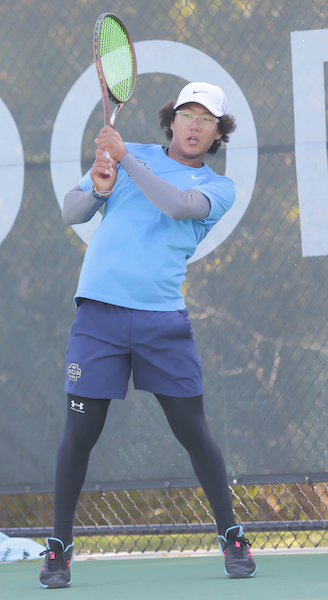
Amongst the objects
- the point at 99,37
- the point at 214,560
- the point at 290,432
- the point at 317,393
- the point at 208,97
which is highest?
the point at 99,37

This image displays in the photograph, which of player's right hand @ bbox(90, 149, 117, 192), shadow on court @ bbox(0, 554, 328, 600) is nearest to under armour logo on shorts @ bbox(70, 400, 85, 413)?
shadow on court @ bbox(0, 554, 328, 600)

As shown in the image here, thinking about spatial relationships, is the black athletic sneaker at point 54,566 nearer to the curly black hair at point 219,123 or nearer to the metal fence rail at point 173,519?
the metal fence rail at point 173,519

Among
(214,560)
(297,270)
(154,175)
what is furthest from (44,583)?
(297,270)

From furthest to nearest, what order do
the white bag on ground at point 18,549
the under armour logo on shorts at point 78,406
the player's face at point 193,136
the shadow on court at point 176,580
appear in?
the white bag on ground at point 18,549 < the player's face at point 193,136 < the under armour logo on shorts at point 78,406 < the shadow on court at point 176,580

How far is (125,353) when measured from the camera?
1.68 meters

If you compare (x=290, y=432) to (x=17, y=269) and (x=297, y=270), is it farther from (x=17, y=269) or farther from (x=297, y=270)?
(x=17, y=269)

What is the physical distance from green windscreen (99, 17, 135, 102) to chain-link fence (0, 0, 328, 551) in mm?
482

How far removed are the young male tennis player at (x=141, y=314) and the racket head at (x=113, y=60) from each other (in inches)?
8.1

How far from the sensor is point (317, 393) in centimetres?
232

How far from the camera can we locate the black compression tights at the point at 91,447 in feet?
5.44

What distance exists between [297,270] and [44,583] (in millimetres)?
1355

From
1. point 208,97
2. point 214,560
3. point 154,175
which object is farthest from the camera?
point 214,560

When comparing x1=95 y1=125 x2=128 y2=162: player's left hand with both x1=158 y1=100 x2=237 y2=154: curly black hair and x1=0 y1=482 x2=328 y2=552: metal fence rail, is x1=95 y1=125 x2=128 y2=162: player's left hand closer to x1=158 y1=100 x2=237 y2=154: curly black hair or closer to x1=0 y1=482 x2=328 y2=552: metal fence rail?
x1=158 y1=100 x2=237 y2=154: curly black hair

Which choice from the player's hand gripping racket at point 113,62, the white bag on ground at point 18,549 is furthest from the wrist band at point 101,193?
the white bag on ground at point 18,549
